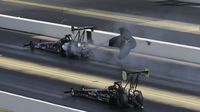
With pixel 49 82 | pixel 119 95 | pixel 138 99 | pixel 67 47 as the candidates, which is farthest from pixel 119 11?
pixel 119 95

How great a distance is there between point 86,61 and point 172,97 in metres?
6.36

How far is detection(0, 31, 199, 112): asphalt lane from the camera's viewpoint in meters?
19.7

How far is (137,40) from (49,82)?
22.1 ft

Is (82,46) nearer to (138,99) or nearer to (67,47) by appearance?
(67,47)

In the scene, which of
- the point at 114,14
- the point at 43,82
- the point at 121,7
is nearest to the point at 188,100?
the point at 43,82

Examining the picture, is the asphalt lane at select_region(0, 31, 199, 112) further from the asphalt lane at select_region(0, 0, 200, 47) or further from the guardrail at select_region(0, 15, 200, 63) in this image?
the asphalt lane at select_region(0, 0, 200, 47)

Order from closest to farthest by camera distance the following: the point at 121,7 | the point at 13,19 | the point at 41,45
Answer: the point at 41,45
the point at 13,19
the point at 121,7

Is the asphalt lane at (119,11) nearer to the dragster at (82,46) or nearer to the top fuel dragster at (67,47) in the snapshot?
the dragster at (82,46)

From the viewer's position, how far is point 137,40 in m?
27.7

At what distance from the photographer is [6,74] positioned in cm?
2323

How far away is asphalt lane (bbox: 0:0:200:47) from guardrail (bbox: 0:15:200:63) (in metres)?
3.98

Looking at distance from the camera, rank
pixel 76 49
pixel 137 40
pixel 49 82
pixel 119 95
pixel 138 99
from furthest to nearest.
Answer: pixel 137 40 < pixel 76 49 < pixel 49 82 < pixel 138 99 < pixel 119 95

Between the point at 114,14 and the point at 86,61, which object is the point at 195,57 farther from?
the point at 114,14

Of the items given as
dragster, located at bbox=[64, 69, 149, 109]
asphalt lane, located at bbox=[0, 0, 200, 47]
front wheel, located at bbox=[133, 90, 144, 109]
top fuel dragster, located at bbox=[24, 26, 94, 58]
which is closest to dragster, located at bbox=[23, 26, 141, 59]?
top fuel dragster, located at bbox=[24, 26, 94, 58]
